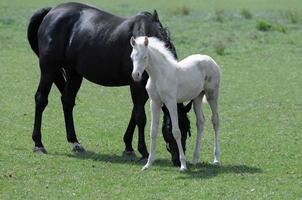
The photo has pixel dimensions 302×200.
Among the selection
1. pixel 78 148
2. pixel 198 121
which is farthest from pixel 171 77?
pixel 78 148

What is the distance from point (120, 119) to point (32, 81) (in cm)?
552

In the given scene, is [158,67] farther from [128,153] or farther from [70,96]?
[70,96]

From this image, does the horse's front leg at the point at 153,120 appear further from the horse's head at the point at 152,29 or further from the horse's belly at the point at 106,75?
the horse's belly at the point at 106,75

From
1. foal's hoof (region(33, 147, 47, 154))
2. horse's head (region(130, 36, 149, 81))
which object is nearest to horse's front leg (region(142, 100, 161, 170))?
horse's head (region(130, 36, 149, 81))

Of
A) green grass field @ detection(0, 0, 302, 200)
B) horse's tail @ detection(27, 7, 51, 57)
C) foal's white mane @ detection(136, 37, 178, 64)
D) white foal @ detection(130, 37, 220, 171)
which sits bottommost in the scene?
green grass field @ detection(0, 0, 302, 200)

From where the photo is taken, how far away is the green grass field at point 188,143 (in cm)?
873

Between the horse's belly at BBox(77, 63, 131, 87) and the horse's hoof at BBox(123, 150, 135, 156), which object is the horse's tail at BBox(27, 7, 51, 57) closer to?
the horse's belly at BBox(77, 63, 131, 87)

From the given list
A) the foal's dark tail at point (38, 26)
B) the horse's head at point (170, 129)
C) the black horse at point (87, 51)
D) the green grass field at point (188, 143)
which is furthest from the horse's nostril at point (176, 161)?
the foal's dark tail at point (38, 26)

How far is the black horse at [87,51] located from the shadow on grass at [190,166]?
9.3 inches

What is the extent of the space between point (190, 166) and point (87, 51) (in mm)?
2470

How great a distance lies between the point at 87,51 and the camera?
11109 mm

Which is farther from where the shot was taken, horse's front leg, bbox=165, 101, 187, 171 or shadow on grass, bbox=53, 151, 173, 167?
shadow on grass, bbox=53, 151, 173, 167

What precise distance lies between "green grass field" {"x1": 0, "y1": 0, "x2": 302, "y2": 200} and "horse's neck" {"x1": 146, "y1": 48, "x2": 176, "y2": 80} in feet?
4.19

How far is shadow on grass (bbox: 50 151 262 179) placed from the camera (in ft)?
31.1
